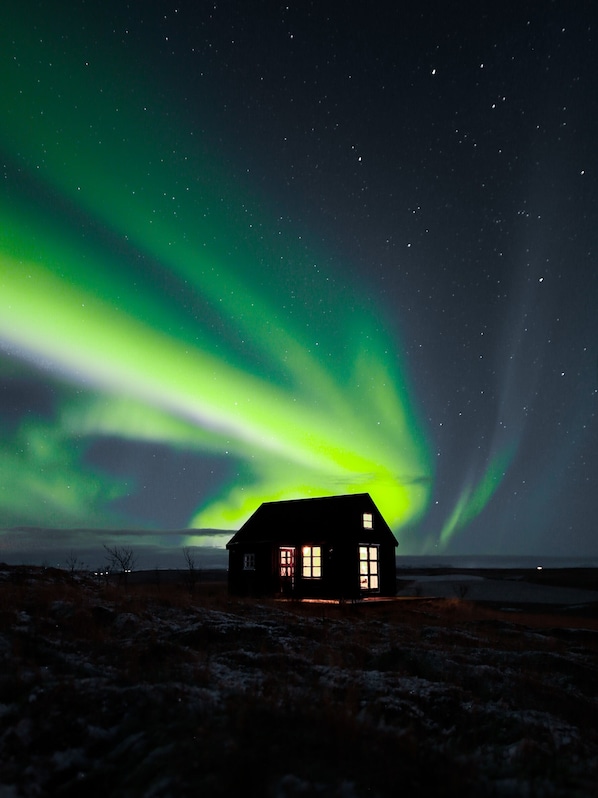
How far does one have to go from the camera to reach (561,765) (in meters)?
7.86

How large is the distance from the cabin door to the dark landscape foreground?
617 inches

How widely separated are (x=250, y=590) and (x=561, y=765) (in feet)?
89.8

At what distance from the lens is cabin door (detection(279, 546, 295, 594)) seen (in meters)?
32.6

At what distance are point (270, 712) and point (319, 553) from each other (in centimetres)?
2373

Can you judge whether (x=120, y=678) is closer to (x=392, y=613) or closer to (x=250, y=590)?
(x=392, y=613)

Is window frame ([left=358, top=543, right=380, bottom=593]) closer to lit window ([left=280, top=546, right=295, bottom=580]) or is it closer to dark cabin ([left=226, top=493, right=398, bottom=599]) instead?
dark cabin ([left=226, top=493, right=398, bottom=599])

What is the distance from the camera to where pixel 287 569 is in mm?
32938

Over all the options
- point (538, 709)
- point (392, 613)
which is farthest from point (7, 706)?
point (392, 613)

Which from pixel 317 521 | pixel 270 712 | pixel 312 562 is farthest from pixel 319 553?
pixel 270 712

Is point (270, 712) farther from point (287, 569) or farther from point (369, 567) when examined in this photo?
point (287, 569)

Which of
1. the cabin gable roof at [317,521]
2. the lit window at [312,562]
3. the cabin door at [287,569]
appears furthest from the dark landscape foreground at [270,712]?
the cabin door at [287,569]

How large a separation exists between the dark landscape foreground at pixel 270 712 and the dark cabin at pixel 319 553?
14211mm

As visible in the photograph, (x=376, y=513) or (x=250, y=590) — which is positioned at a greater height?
(x=376, y=513)

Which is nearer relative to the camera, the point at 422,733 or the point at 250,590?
the point at 422,733
